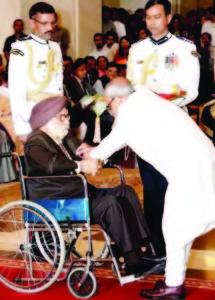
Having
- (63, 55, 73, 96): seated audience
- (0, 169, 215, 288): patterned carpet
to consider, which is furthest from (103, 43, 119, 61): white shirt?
(0, 169, 215, 288): patterned carpet

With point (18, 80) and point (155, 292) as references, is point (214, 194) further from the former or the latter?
point (18, 80)

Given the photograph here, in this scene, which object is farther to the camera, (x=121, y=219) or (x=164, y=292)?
(x=121, y=219)

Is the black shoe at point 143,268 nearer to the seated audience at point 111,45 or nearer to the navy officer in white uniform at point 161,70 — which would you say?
the navy officer in white uniform at point 161,70

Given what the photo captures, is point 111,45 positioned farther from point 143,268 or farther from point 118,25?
point 143,268

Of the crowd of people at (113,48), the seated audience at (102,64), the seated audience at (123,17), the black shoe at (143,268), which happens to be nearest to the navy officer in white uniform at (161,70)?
the black shoe at (143,268)

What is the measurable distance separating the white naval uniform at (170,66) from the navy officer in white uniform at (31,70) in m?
Result: 0.70

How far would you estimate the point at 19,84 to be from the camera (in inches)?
175

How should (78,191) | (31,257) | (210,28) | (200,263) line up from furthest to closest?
(210,28) < (200,263) < (31,257) < (78,191)

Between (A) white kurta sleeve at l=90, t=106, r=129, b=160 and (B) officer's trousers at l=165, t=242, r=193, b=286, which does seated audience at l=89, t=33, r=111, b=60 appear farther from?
(B) officer's trousers at l=165, t=242, r=193, b=286

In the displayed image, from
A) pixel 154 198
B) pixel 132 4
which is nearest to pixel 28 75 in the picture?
pixel 154 198

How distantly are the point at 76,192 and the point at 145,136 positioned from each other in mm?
498

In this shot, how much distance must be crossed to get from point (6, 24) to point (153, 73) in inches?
225

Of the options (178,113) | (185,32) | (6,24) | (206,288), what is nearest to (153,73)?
(178,113)

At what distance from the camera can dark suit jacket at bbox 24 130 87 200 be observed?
368 cm
